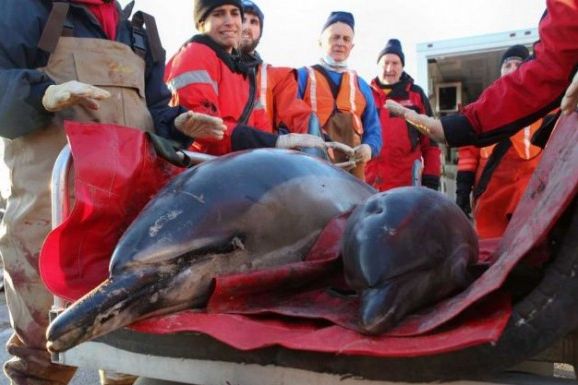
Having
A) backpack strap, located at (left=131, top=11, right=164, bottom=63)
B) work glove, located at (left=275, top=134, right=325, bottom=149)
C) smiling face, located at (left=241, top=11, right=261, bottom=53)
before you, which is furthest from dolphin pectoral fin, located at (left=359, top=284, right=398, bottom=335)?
smiling face, located at (left=241, top=11, right=261, bottom=53)

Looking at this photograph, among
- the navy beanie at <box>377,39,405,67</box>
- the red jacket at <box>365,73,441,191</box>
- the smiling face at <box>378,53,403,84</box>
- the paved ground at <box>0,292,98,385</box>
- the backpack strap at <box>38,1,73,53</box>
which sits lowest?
the paved ground at <box>0,292,98,385</box>

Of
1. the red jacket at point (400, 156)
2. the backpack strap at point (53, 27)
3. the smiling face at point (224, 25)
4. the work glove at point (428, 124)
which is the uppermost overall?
the backpack strap at point (53, 27)

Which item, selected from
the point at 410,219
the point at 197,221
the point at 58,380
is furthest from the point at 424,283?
the point at 58,380

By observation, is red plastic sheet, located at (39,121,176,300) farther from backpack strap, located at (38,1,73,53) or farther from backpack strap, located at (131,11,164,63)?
backpack strap, located at (131,11,164,63)

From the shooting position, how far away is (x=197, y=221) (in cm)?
144

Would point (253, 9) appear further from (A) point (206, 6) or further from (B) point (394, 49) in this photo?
(B) point (394, 49)

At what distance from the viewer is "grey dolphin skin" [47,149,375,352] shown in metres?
1.25

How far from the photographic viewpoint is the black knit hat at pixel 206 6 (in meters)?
3.03

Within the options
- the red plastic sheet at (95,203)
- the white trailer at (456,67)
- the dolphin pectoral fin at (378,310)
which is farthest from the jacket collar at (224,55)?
the white trailer at (456,67)

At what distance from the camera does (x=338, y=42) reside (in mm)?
4262

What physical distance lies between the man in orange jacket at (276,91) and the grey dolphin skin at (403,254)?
6.74ft

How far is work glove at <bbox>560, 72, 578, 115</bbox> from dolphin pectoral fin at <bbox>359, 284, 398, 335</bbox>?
0.66m

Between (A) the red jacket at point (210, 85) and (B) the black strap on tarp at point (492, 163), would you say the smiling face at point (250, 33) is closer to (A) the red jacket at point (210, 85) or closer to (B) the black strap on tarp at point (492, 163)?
(A) the red jacket at point (210, 85)

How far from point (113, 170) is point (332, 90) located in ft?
8.25
